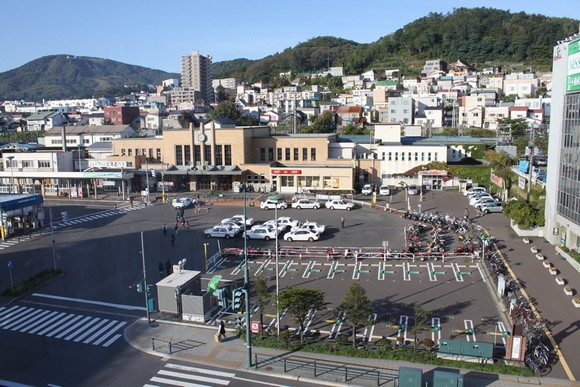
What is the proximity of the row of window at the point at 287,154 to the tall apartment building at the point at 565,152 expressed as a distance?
26.0 meters

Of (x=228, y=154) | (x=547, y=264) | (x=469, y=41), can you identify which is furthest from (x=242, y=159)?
(x=469, y=41)

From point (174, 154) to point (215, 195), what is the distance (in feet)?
29.5

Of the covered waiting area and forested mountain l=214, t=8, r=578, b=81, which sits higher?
forested mountain l=214, t=8, r=578, b=81

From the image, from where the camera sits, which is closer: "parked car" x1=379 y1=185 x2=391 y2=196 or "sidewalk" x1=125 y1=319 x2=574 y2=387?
"sidewalk" x1=125 y1=319 x2=574 y2=387

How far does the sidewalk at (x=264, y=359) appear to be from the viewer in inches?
538

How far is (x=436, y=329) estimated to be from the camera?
16.8 meters

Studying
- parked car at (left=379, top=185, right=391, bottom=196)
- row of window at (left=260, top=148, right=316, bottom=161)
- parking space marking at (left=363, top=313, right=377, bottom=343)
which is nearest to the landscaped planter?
parking space marking at (left=363, top=313, right=377, bottom=343)

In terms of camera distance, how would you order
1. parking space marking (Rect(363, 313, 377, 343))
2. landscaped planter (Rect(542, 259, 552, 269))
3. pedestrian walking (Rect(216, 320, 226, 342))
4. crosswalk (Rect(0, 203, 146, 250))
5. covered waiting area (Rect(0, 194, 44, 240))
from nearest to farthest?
1. parking space marking (Rect(363, 313, 377, 343))
2. pedestrian walking (Rect(216, 320, 226, 342))
3. landscaped planter (Rect(542, 259, 552, 269))
4. crosswalk (Rect(0, 203, 146, 250))
5. covered waiting area (Rect(0, 194, 44, 240))

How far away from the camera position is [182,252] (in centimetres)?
2759

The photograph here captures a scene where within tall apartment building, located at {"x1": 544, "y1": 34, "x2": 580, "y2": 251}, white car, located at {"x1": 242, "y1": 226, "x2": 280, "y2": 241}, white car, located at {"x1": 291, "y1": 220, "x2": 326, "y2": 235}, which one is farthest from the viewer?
white car, located at {"x1": 291, "y1": 220, "x2": 326, "y2": 235}

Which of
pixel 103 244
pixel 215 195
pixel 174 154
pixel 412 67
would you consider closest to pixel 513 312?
pixel 103 244

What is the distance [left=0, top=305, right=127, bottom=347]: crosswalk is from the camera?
1711 centimetres

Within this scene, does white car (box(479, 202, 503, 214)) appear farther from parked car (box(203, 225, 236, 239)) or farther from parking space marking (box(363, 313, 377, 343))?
parking space marking (box(363, 313, 377, 343))

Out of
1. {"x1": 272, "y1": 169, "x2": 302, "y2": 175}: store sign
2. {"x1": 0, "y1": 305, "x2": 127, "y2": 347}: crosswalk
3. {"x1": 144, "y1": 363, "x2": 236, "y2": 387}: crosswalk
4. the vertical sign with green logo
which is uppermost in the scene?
the vertical sign with green logo
